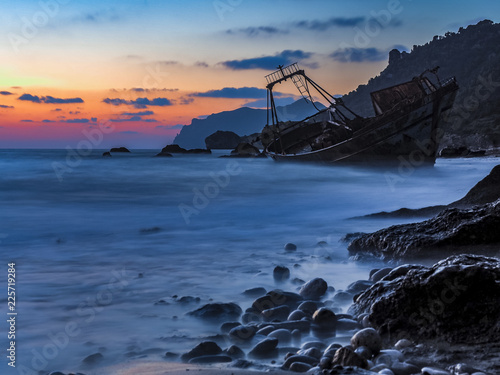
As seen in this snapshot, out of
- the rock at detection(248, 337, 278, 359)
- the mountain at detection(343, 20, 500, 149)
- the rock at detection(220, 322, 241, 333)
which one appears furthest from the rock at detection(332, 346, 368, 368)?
the mountain at detection(343, 20, 500, 149)

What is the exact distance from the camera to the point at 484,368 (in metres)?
2.90

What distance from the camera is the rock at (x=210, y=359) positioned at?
3471mm

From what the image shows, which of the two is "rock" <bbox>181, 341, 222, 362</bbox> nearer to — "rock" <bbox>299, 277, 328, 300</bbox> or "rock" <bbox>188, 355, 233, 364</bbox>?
"rock" <bbox>188, 355, 233, 364</bbox>

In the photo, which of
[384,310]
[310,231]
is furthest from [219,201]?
[384,310]

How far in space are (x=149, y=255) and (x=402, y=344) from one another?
521cm

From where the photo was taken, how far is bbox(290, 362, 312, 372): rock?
10.3 feet

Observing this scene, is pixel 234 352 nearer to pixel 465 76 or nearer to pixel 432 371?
pixel 432 371

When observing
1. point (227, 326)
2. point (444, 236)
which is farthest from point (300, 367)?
point (444, 236)

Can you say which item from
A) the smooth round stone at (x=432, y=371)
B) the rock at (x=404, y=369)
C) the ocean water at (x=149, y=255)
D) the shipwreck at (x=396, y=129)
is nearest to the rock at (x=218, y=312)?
the ocean water at (x=149, y=255)

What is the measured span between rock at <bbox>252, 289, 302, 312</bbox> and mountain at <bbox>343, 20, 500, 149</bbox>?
70.2m

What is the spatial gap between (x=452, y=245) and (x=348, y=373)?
3.39m

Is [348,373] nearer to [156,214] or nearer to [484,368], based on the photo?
[484,368]

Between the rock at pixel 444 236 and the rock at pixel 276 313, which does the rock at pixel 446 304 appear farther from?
the rock at pixel 444 236

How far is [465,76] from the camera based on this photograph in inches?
4798
